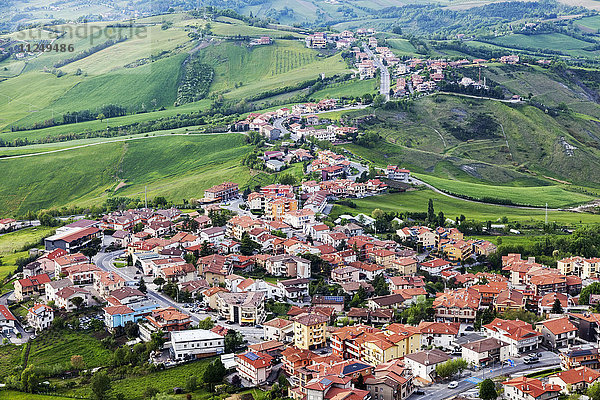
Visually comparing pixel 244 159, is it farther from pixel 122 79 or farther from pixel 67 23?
pixel 67 23

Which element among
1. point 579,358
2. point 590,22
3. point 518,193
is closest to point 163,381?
point 579,358

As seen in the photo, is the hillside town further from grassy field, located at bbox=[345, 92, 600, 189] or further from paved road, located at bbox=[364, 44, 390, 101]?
paved road, located at bbox=[364, 44, 390, 101]

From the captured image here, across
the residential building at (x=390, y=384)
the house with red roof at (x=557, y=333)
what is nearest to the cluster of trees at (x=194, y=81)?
the house with red roof at (x=557, y=333)

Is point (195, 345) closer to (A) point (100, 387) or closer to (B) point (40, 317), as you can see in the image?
(A) point (100, 387)

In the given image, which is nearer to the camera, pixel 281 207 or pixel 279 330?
pixel 279 330

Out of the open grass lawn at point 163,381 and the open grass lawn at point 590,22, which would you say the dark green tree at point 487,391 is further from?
the open grass lawn at point 590,22

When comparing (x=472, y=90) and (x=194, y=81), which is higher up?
(x=472, y=90)
